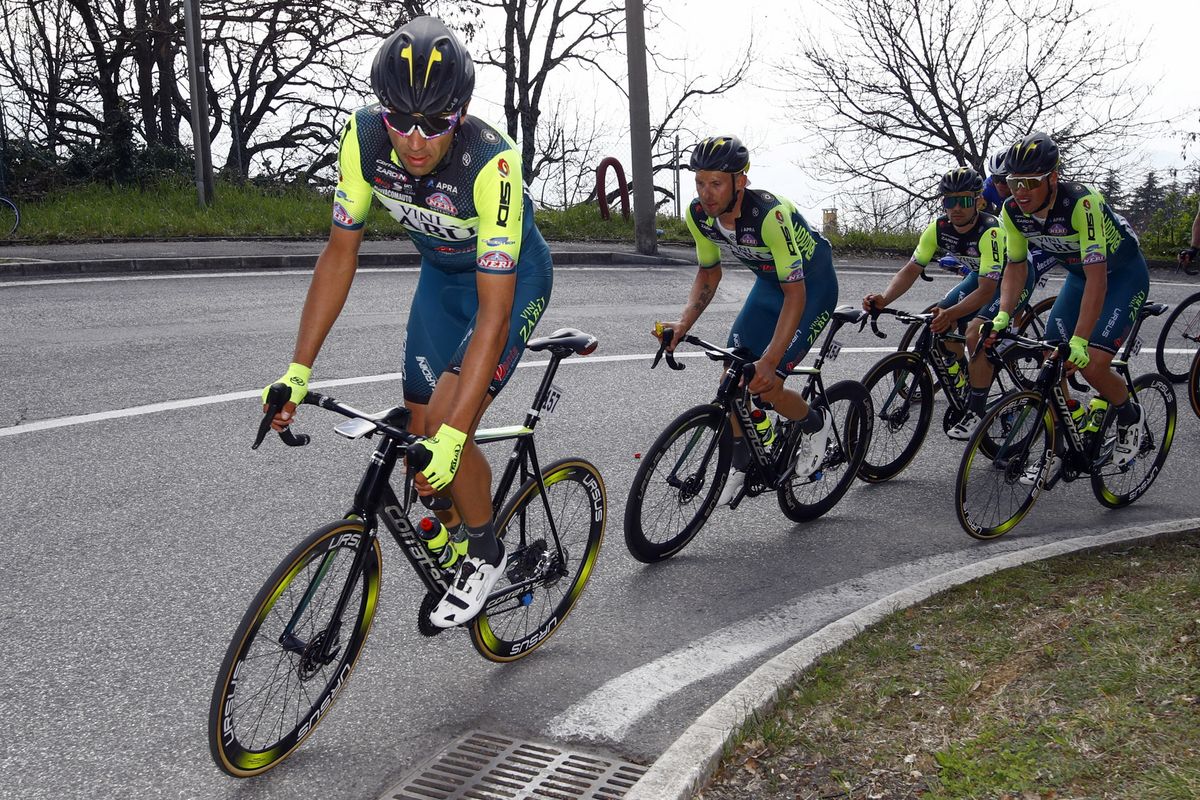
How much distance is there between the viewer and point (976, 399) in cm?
772

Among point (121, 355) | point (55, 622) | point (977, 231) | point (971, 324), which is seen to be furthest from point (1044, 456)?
point (121, 355)

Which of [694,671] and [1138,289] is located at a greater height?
[1138,289]

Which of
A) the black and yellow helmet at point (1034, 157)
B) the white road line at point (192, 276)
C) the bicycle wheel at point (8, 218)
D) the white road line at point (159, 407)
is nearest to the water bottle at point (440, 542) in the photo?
the black and yellow helmet at point (1034, 157)

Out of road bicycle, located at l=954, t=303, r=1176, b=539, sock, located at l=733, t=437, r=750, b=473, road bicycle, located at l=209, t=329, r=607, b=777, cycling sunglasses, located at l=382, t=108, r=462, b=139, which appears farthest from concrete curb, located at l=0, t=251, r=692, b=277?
cycling sunglasses, located at l=382, t=108, r=462, b=139

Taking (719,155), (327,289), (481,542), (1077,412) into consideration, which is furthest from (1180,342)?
(327,289)

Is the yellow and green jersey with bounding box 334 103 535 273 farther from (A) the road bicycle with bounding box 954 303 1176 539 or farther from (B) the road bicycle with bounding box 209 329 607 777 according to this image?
(A) the road bicycle with bounding box 954 303 1176 539

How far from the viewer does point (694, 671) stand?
460 cm

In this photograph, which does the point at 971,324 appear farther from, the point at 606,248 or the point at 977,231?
the point at 606,248

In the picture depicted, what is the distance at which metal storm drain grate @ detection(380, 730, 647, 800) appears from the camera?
365cm

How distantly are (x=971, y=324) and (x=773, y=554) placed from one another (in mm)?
2523

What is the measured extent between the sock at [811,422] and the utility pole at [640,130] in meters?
10.5

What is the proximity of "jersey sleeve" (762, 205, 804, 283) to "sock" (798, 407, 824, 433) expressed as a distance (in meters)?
0.78

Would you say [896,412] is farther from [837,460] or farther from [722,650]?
[722,650]

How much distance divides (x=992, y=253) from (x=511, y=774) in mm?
5446
